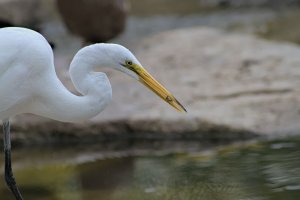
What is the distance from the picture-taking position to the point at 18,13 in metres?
9.52

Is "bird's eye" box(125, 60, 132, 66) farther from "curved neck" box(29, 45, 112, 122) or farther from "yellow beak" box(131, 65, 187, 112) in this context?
"curved neck" box(29, 45, 112, 122)

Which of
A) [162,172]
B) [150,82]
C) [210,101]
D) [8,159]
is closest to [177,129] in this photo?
[210,101]

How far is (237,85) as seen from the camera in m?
7.23

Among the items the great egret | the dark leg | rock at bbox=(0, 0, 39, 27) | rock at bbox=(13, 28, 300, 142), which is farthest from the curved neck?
rock at bbox=(0, 0, 39, 27)

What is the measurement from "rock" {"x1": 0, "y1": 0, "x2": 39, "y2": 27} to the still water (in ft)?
9.46

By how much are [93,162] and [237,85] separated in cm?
158

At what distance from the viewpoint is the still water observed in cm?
525

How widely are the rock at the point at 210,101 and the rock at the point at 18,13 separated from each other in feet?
6.45

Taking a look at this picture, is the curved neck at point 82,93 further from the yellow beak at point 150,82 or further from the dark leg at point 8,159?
the dark leg at point 8,159

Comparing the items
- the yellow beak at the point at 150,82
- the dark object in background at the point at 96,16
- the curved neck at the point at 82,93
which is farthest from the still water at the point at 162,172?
the dark object in background at the point at 96,16

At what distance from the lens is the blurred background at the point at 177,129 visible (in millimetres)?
5527

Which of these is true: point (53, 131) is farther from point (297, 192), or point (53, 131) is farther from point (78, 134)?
point (297, 192)

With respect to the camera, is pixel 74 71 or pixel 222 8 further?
pixel 222 8

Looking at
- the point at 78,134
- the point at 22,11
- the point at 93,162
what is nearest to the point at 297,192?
the point at 93,162
